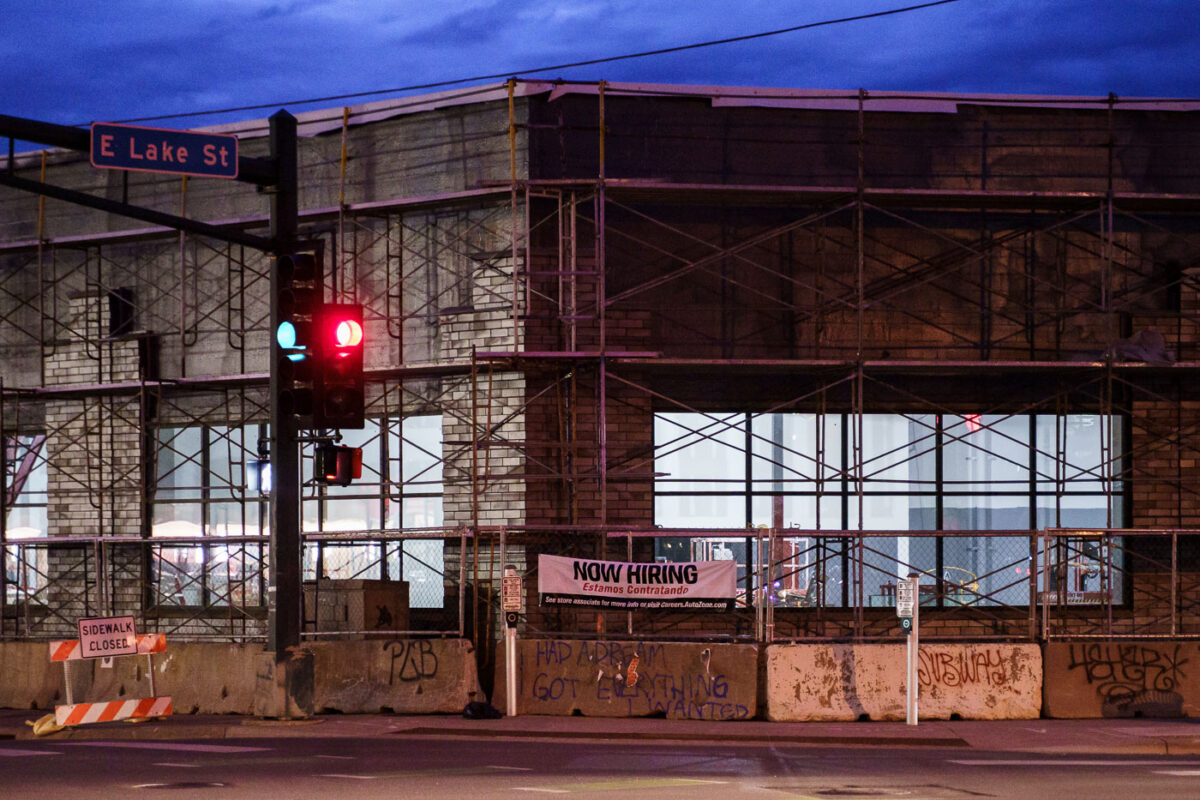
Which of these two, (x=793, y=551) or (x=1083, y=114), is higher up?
(x=1083, y=114)

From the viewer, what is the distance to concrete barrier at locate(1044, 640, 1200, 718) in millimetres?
17828

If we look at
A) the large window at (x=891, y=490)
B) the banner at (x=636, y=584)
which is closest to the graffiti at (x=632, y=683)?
the banner at (x=636, y=584)

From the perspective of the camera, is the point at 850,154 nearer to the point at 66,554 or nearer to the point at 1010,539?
the point at 1010,539

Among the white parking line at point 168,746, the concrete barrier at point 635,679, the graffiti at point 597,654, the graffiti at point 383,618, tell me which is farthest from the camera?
the graffiti at point 383,618

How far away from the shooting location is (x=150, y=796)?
11125 millimetres

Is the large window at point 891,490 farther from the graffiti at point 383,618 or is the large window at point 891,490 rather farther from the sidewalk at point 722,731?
the graffiti at point 383,618

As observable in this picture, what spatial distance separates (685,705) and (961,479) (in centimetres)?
601

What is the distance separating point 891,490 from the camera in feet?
69.2

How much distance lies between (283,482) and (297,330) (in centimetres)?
213

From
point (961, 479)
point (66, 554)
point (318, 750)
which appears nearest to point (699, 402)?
point (961, 479)

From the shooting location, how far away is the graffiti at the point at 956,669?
1761 cm

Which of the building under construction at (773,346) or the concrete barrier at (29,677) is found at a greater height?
the building under construction at (773,346)

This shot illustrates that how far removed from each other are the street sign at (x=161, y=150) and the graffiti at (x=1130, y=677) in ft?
37.7

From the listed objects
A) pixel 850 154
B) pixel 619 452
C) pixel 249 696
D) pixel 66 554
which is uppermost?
pixel 850 154
